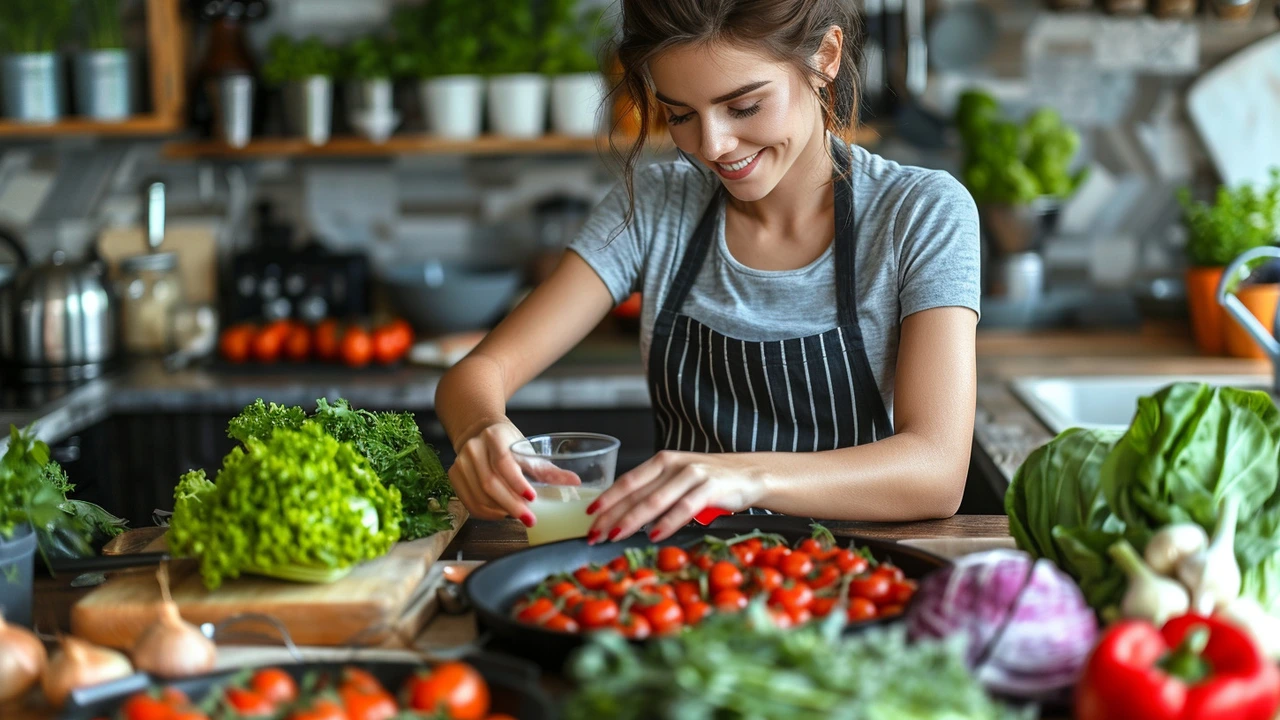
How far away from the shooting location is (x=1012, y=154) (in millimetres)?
3273

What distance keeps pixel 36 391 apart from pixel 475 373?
1590mm

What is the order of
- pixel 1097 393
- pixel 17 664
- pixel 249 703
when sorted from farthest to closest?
1. pixel 1097 393
2. pixel 17 664
3. pixel 249 703

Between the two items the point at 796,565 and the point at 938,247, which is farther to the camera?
the point at 938,247

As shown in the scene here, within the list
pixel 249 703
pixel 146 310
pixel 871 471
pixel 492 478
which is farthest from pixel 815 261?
pixel 146 310

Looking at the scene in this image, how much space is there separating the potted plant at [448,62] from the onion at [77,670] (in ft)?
8.13

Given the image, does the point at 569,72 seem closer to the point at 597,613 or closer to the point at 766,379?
A: the point at 766,379

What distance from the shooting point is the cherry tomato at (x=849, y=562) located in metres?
1.22

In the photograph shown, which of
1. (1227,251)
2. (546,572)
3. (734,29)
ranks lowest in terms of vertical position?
(546,572)

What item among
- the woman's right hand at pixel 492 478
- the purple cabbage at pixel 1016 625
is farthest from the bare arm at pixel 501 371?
the purple cabbage at pixel 1016 625

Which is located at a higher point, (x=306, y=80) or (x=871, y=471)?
(x=306, y=80)

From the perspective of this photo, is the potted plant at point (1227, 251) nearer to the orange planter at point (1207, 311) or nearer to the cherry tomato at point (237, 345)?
the orange planter at point (1207, 311)

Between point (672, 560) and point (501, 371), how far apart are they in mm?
699

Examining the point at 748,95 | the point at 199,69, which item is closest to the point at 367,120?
the point at 199,69

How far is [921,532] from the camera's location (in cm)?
150
